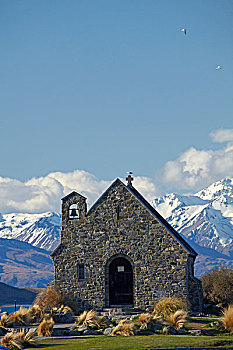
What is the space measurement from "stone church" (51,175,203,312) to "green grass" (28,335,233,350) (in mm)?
11200

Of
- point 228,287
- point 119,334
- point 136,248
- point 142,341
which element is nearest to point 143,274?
point 136,248

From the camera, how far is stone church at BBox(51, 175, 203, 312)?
3734 centimetres

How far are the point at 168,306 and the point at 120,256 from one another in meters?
6.62

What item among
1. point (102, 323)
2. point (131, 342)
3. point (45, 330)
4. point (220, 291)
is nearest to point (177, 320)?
point (102, 323)

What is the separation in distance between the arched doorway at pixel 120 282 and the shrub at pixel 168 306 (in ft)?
11.8

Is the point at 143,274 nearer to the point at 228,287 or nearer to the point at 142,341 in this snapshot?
the point at 228,287

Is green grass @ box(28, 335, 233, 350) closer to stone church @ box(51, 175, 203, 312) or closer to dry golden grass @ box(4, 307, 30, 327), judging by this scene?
dry golden grass @ box(4, 307, 30, 327)

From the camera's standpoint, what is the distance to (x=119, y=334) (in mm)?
27188

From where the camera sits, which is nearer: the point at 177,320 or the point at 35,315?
the point at 177,320

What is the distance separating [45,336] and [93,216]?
13.8 meters

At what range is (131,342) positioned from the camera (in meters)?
24.2

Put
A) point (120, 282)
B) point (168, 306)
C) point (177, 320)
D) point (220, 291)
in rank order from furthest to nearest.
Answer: point (220, 291), point (120, 282), point (168, 306), point (177, 320)

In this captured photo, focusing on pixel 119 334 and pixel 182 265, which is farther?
pixel 182 265

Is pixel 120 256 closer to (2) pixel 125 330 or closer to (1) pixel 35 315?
(1) pixel 35 315
